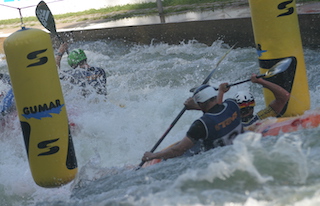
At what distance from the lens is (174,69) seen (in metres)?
9.21

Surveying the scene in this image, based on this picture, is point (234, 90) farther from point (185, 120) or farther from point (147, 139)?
point (147, 139)

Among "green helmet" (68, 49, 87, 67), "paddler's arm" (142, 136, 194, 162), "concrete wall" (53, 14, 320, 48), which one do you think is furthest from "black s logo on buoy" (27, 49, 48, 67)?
"concrete wall" (53, 14, 320, 48)

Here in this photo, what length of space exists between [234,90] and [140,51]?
398 centimetres

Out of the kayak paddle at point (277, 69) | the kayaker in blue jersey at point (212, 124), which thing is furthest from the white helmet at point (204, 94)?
the kayak paddle at point (277, 69)

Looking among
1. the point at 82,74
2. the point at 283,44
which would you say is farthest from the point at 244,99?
the point at 82,74

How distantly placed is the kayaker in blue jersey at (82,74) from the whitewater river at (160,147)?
0.46 ft

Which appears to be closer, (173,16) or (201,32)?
(201,32)

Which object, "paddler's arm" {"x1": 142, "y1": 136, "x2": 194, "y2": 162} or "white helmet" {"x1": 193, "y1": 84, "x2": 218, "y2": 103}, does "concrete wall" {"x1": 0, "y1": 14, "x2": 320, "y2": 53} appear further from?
"paddler's arm" {"x1": 142, "y1": 136, "x2": 194, "y2": 162}

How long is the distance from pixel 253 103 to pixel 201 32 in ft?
17.3

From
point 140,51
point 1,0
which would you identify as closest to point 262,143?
point 140,51

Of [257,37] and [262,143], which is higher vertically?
[257,37]

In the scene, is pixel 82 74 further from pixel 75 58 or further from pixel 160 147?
pixel 160 147

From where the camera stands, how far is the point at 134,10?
14.5 metres

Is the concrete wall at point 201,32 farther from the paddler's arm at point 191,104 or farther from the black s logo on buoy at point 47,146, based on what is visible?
the black s logo on buoy at point 47,146
